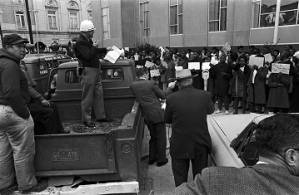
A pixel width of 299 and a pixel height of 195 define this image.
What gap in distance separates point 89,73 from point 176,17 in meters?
15.8

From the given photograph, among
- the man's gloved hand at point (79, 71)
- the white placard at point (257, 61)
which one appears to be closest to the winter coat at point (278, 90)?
the white placard at point (257, 61)

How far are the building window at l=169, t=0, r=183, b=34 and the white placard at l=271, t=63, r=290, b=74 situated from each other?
12890 millimetres

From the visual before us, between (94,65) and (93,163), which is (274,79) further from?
(93,163)

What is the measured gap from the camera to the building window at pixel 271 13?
12320mm

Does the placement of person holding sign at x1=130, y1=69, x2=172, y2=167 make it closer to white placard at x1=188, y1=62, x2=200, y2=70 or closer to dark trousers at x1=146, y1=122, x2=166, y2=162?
dark trousers at x1=146, y1=122, x2=166, y2=162

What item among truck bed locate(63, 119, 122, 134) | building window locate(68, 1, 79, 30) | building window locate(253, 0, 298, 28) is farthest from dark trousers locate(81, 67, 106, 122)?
building window locate(68, 1, 79, 30)

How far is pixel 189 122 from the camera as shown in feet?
10.7

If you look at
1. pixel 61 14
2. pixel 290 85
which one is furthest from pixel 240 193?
pixel 61 14

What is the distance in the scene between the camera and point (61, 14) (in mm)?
42531

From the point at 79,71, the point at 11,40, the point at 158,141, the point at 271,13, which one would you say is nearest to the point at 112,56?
the point at 79,71

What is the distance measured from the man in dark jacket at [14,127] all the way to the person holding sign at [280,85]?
5.58 m

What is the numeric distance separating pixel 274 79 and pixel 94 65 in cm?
446

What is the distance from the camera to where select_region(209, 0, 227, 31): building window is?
16.0 metres

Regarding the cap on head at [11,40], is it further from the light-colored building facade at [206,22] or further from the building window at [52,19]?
the building window at [52,19]
